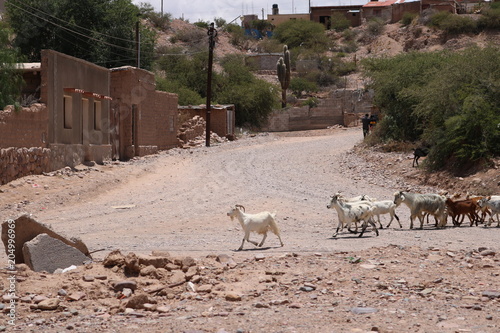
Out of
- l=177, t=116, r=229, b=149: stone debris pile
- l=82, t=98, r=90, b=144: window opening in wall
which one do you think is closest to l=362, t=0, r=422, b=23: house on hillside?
l=177, t=116, r=229, b=149: stone debris pile

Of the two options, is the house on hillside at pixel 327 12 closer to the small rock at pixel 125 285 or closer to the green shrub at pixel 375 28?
the green shrub at pixel 375 28

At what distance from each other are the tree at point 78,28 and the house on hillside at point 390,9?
53482 mm

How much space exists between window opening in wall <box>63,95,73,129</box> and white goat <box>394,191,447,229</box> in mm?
14181

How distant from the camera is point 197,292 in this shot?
8586 millimetres

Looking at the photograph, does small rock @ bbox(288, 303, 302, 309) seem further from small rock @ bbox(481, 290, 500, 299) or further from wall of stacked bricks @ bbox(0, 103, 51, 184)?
wall of stacked bricks @ bbox(0, 103, 51, 184)

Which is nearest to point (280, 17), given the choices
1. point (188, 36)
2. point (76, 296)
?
point (188, 36)

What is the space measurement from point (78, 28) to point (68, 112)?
935 inches

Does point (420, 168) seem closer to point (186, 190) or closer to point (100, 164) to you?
point (186, 190)

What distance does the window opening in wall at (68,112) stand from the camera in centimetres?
2386

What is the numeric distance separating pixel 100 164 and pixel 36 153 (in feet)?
16.7

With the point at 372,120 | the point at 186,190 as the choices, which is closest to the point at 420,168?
the point at 186,190

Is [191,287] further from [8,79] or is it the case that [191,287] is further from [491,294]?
[8,79]

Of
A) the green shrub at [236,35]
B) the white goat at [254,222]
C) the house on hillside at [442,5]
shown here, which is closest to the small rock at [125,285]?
the white goat at [254,222]

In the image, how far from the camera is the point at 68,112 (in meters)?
24.0
